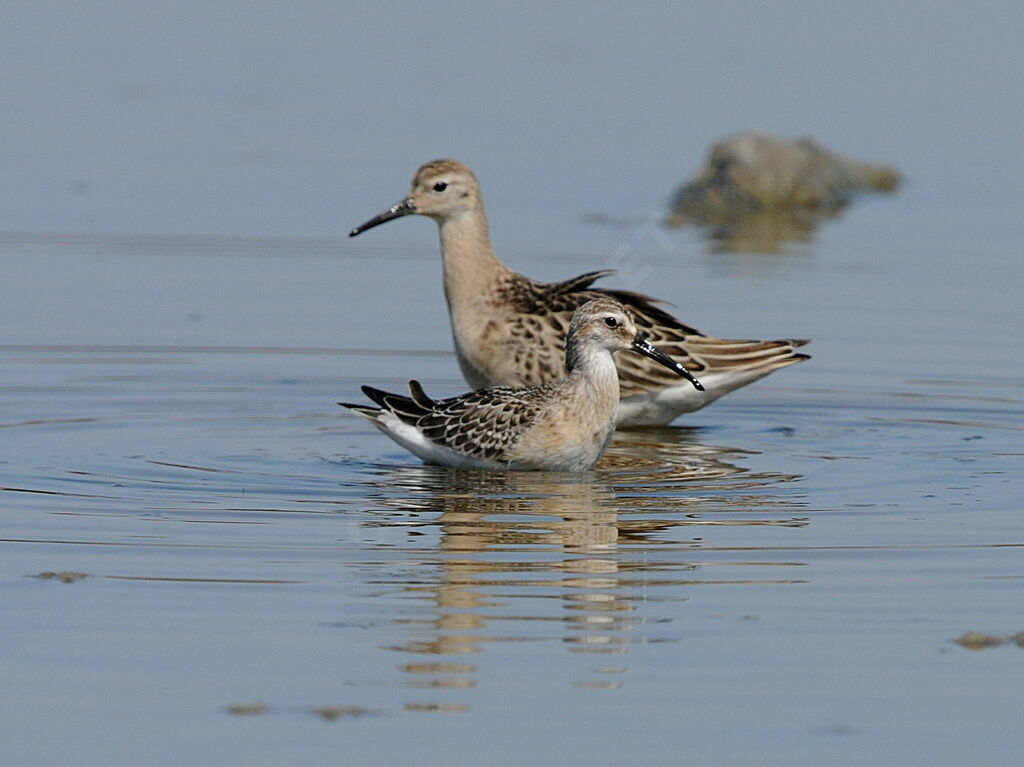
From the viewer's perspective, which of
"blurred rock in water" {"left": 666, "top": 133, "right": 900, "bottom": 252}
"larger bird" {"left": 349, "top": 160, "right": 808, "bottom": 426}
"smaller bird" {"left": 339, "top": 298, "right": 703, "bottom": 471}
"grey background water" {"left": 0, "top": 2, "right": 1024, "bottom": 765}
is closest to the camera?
"grey background water" {"left": 0, "top": 2, "right": 1024, "bottom": 765}

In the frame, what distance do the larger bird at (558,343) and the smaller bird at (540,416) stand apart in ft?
4.38

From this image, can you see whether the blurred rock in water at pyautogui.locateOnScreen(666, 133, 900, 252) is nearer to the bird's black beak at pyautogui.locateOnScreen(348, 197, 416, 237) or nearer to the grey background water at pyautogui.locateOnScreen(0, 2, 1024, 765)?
the grey background water at pyautogui.locateOnScreen(0, 2, 1024, 765)

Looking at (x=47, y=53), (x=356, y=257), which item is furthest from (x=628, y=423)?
(x=47, y=53)

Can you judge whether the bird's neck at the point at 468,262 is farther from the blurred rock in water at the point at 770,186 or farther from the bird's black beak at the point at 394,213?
the blurred rock in water at the point at 770,186

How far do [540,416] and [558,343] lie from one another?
193cm

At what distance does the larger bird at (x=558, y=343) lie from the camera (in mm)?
12875

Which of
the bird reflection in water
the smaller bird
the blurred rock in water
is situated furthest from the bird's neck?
the blurred rock in water

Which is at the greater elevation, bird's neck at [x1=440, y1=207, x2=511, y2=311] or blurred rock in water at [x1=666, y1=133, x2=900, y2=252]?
blurred rock in water at [x1=666, y1=133, x2=900, y2=252]

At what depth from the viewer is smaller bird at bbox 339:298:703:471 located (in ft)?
35.9

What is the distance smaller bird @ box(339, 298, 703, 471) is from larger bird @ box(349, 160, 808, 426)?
1.34m

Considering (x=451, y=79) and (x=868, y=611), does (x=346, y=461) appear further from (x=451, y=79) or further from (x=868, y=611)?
(x=451, y=79)

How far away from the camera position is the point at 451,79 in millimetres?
23234

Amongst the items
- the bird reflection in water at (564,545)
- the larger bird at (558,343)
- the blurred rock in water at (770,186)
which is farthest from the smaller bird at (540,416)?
the blurred rock in water at (770,186)

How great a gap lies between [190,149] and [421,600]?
13.2m
